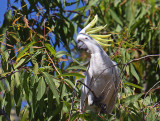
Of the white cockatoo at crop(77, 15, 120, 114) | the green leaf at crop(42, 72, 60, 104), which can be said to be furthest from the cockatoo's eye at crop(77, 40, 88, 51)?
the green leaf at crop(42, 72, 60, 104)

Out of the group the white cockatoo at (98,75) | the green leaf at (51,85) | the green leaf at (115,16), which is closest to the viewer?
the green leaf at (51,85)

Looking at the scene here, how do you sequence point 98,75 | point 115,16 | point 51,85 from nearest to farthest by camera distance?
point 51,85 → point 98,75 → point 115,16

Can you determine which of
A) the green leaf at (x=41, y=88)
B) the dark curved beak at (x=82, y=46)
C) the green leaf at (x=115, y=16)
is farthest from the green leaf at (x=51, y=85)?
the green leaf at (x=115, y=16)

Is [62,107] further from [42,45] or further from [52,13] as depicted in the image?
[52,13]

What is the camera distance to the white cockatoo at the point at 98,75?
2.11 m

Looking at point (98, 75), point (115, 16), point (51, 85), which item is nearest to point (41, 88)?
point (51, 85)

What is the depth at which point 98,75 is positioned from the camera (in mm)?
2139

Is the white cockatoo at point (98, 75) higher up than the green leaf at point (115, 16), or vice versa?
the green leaf at point (115, 16)

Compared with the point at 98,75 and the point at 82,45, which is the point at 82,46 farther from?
the point at 98,75

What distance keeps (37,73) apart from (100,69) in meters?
0.46

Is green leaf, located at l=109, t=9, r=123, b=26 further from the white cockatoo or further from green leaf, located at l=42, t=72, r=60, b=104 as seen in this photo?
green leaf, located at l=42, t=72, r=60, b=104

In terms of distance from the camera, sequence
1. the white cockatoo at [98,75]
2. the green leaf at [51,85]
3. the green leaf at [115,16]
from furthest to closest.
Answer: the green leaf at [115,16] → the white cockatoo at [98,75] → the green leaf at [51,85]

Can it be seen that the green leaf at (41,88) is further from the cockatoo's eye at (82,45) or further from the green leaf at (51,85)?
the cockatoo's eye at (82,45)

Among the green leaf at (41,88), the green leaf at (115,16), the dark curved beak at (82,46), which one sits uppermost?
the green leaf at (115,16)
